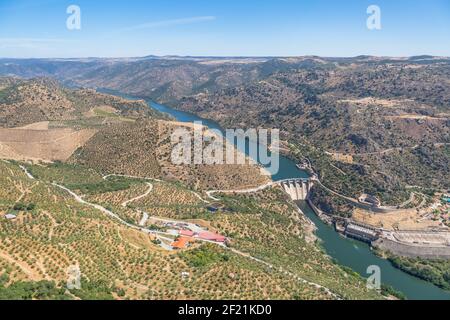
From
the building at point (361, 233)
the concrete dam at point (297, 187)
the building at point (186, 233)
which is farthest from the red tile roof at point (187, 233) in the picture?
the concrete dam at point (297, 187)

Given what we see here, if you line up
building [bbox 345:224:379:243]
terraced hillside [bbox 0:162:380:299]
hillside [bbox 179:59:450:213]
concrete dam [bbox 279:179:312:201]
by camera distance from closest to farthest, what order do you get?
terraced hillside [bbox 0:162:380:299] → building [bbox 345:224:379:243] → concrete dam [bbox 279:179:312:201] → hillside [bbox 179:59:450:213]

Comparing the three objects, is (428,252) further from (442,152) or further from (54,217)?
(54,217)

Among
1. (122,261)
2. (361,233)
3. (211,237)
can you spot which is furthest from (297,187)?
(122,261)

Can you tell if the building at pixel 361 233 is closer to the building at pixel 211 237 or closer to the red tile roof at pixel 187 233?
the building at pixel 211 237

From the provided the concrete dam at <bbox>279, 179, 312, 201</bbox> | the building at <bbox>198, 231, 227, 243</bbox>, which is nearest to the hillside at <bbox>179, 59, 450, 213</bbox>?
the concrete dam at <bbox>279, 179, 312, 201</bbox>

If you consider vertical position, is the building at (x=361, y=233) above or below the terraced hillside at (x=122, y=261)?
below

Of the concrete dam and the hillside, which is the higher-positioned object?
the hillside

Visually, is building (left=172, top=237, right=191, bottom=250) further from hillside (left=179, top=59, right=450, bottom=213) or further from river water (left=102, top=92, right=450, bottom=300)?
hillside (left=179, top=59, right=450, bottom=213)

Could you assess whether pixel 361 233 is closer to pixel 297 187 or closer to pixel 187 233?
pixel 297 187

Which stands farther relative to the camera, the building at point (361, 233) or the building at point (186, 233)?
the building at point (361, 233)
